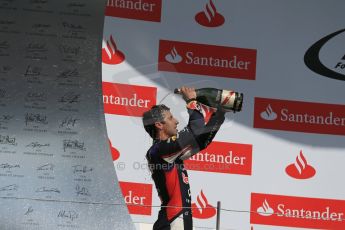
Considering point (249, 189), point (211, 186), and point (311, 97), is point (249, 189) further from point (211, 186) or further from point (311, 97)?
point (311, 97)

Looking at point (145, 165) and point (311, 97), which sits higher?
point (311, 97)

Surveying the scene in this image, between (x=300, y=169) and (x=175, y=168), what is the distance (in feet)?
5.11

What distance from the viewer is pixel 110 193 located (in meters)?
4.85

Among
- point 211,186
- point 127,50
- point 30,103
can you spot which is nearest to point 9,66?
point 30,103

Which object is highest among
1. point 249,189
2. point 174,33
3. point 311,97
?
point 174,33

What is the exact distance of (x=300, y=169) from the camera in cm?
556

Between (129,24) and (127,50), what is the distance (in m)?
0.21

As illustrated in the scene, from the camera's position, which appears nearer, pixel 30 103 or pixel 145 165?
pixel 30 103
